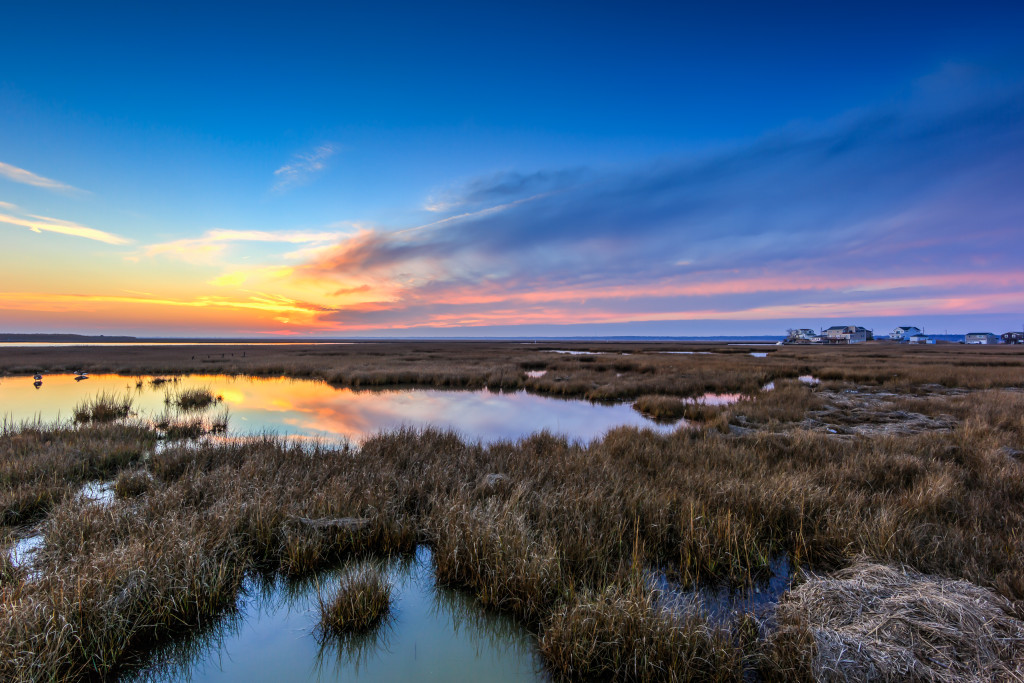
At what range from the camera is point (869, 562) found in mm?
4801

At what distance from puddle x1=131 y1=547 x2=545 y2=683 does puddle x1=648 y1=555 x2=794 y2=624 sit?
1772 millimetres

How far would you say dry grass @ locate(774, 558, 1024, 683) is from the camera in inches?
124

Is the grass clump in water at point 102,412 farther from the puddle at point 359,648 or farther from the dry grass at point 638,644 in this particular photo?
the dry grass at point 638,644

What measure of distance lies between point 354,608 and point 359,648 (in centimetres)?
38

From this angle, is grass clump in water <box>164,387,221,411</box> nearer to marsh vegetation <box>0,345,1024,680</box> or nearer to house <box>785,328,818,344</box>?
marsh vegetation <box>0,345,1024,680</box>

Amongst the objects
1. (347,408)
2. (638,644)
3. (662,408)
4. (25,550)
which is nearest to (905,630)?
(638,644)

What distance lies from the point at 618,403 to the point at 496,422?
798 centimetres

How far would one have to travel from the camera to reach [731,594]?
4.93 meters

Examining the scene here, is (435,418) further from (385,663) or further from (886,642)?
(886,642)

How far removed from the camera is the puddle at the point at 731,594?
443cm

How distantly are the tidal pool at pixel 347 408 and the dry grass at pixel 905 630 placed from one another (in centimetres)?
828

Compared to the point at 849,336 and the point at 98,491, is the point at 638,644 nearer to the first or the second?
the point at 98,491

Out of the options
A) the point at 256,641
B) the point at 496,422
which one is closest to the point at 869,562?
the point at 256,641

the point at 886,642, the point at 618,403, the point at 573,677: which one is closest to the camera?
the point at 886,642
